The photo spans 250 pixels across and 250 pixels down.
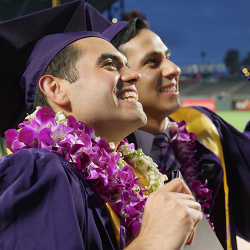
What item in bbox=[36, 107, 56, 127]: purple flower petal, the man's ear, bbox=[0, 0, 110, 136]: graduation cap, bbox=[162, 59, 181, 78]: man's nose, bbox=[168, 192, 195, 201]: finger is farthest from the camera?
bbox=[162, 59, 181, 78]: man's nose

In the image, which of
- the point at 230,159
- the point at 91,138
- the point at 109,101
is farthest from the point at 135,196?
the point at 230,159

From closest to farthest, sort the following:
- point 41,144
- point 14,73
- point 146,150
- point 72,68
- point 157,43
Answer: point 41,144
point 72,68
point 14,73
point 146,150
point 157,43

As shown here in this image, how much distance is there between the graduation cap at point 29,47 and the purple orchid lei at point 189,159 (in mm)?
858

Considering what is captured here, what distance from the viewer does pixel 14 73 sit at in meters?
1.72

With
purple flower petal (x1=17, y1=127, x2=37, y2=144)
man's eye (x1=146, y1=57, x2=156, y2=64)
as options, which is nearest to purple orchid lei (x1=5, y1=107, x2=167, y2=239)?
purple flower petal (x1=17, y1=127, x2=37, y2=144)

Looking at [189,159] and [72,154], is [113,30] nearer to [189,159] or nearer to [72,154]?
[189,159]

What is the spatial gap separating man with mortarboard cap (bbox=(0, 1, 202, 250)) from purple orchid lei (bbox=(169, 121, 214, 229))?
1.38 feet

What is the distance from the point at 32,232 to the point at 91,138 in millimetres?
473

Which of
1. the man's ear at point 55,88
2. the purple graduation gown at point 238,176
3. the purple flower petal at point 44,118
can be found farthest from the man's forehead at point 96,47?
the purple graduation gown at point 238,176

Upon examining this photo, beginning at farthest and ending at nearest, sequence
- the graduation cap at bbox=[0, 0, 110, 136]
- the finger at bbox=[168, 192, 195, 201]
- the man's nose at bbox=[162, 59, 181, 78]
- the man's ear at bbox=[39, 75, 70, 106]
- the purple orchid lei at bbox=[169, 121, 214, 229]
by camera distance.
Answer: the man's nose at bbox=[162, 59, 181, 78] → the purple orchid lei at bbox=[169, 121, 214, 229] → the graduation cap at bbox=[0, 0, 110, 136] → the man's ear at bbox=[39, 75, 70, 106] → the finger at bbox=[168, 192, 195, 201]

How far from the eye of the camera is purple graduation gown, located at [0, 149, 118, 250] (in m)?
0.98

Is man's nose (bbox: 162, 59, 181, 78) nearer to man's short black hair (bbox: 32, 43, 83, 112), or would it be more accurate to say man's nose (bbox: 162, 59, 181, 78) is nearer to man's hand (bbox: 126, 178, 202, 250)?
man's short black hair (bbox: 32, 43, 83, 112)

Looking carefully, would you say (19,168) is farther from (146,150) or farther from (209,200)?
(209,200)

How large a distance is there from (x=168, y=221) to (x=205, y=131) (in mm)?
1255
